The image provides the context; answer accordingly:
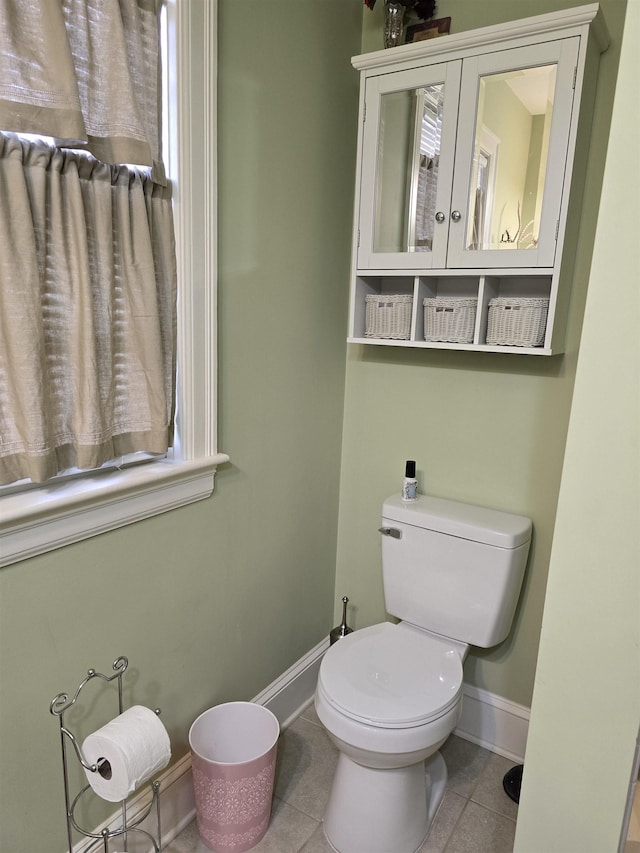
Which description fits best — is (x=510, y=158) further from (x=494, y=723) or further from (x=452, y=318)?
(x=494, y=723)

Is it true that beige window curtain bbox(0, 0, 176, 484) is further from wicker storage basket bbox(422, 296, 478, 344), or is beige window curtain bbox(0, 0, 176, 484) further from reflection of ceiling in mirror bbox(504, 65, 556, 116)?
reflection of ceiling in mirror bbox(504, 65, 556, 116)

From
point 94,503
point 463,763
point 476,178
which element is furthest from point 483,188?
point 463,763

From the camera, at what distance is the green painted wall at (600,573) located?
71 cm

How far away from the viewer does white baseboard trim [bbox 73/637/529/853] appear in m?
1.49

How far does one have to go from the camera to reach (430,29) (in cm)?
165

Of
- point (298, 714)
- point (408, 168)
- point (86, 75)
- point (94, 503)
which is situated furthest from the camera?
point (298, 714)

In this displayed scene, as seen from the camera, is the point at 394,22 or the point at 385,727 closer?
the point at 385,727

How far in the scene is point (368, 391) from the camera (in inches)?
78.2

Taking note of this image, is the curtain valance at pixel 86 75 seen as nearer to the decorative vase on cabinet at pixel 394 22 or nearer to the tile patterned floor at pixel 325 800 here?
the decorative vase on cabinet at pixel 394 22

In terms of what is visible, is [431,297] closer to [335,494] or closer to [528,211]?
[528,211]

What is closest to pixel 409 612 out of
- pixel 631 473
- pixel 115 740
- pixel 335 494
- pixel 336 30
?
pixel 335 494

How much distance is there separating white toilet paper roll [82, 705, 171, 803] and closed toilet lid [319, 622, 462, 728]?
0.45 m

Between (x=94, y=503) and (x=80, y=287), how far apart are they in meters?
0.45

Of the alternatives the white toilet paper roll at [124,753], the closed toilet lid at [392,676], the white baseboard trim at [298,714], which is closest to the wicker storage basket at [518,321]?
the closed toilet lid at [392,676]
